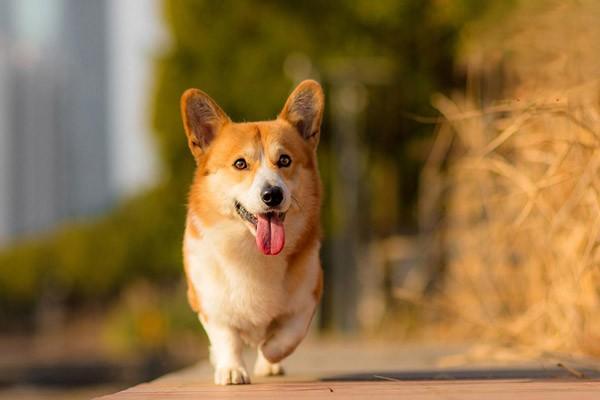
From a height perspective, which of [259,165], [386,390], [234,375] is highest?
[259,165]

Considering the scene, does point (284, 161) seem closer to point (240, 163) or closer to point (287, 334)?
point (240, 163)

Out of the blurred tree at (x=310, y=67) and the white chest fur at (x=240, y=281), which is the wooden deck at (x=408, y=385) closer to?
the white chest fur at (x=240, y=281)

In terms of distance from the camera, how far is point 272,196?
171 inches

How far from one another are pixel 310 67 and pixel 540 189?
44.8 ft

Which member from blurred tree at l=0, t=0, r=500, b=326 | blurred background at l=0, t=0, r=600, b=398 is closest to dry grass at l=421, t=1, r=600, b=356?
blurred background at l=0, t=0, r=600, b=398

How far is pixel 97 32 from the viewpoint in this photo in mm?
130750

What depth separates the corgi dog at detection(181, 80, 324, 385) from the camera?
463 centimetres

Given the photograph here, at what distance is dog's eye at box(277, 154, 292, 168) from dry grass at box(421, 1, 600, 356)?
1.05 meters

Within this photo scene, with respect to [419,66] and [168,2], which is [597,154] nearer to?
[419,66]

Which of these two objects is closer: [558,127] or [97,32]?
[558,127]

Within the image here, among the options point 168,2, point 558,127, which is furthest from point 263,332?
point 168,2

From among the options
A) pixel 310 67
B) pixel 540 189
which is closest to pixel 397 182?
pixel 310 67

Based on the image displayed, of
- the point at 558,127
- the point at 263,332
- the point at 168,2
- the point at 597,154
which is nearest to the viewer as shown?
the point at 263,332

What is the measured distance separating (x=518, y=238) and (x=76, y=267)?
3875 cm
